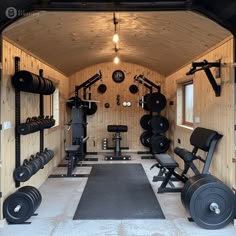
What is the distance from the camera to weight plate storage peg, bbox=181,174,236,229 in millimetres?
3160

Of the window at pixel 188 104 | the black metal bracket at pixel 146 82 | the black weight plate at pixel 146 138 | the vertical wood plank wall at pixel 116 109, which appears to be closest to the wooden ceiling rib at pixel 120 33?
the window at pixel 188 104

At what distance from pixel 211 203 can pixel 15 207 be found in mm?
2185

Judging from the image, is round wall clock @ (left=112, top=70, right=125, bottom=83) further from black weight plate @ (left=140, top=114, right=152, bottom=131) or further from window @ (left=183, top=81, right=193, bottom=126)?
window @ (left=183, top=81, right=193, bottom=126)

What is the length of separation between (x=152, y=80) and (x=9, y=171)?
5831 mm

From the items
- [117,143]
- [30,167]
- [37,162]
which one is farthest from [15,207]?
[117,143]

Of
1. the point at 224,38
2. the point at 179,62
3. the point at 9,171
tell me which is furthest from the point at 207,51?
the point at 9,171

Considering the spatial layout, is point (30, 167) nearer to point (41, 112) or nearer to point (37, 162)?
point (37, 162)

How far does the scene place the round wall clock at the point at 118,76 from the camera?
864 centimetres

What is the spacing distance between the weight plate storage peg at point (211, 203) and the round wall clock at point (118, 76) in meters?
5.83

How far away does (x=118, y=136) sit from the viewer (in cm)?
787

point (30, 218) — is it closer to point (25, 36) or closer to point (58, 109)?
point (25, 36)

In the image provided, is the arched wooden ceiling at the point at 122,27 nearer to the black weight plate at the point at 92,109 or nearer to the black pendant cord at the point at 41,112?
the black pendant cord at the point at 41,112

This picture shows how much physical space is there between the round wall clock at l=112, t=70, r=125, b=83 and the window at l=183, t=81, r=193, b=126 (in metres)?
2.36

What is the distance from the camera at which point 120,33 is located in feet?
16.3
